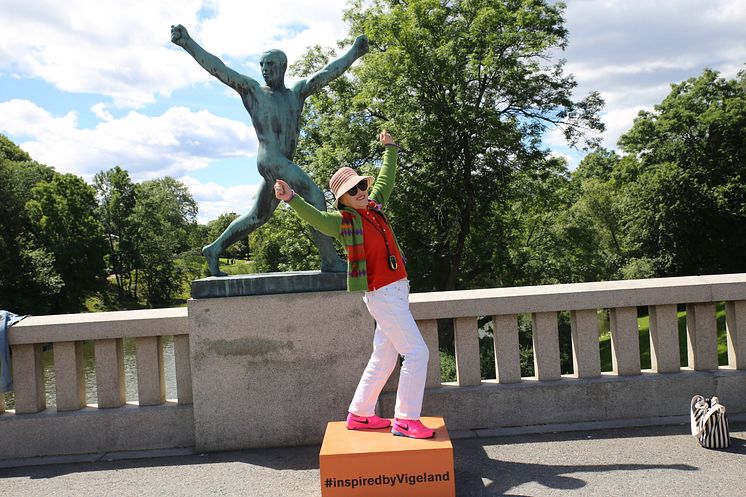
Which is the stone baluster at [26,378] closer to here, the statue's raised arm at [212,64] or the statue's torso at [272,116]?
the statue's torso at [272,116]

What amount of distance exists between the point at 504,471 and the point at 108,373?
3229mm

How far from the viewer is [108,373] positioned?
17.0 feet

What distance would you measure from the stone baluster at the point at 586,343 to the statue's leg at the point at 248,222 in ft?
8.73

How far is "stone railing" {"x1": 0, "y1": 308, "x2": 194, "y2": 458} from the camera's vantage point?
5.10 metres

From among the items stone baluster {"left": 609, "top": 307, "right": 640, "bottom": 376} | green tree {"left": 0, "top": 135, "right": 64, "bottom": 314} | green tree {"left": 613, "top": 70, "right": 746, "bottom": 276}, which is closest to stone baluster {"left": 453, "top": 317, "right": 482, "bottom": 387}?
stone baluster {"left": 609, "top": 307, "right": 640, "bottom": 376}

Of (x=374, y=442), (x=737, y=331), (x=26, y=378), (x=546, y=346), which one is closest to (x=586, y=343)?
(x=546, y=346)

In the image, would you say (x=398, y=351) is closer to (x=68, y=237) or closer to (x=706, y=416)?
(x=706, y=416)

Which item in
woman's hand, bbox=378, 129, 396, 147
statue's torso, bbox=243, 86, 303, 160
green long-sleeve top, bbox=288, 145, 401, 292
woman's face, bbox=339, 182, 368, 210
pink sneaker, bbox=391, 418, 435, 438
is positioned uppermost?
statue's torso, bbox=243, 86, 303, 160

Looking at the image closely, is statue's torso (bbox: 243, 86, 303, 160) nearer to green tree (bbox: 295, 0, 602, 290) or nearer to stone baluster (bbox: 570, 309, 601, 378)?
stone baluster (bbox: 570, 309, 601, 378)

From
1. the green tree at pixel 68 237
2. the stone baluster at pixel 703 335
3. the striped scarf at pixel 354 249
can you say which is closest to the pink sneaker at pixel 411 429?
the striped scarf at pixel 354 249

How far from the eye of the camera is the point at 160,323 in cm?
512

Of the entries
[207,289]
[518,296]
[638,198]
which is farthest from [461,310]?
[638,198]

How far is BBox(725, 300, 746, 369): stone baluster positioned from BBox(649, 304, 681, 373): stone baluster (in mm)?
454

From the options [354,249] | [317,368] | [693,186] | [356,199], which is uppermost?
[693,186]
